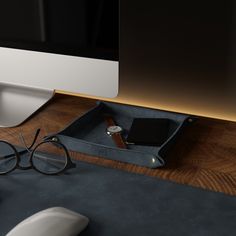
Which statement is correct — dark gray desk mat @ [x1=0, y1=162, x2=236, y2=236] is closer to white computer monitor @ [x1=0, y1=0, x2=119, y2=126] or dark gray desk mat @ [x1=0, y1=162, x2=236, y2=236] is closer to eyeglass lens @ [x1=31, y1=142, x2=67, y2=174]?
eyeglass lens @ [x1=31, y1=142, x2=67, y2=174]

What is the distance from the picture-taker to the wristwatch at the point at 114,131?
834 millimetres

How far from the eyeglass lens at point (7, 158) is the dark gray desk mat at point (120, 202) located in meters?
0.02

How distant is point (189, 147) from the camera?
0.85 meters

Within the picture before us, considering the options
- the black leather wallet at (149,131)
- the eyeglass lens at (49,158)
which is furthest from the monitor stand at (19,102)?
the black leather wallet at (149,131)

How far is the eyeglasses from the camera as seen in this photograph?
764 millimetres

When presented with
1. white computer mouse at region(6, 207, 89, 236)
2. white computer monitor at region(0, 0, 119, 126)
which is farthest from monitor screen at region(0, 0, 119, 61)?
white computer mouse at region(6, 207, 89, 236)

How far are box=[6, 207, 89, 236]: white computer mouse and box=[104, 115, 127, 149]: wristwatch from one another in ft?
0.80

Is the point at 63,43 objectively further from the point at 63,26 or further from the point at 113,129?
the point at 113,129

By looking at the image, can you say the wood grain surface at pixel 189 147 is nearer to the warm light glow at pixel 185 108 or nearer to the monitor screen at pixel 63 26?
the warm light glow at pixel 185 108

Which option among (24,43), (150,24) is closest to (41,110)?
(24,43)

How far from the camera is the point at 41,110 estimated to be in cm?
100

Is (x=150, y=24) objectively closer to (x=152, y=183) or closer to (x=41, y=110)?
(x=41, y=110)

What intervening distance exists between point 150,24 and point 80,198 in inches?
19.6

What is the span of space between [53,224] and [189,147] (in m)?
0.37
